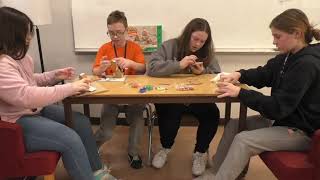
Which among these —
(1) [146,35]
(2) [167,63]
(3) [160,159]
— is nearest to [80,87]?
(2) [167,63]

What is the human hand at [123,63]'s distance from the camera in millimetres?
2348

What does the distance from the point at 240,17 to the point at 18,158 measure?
7.08 ft

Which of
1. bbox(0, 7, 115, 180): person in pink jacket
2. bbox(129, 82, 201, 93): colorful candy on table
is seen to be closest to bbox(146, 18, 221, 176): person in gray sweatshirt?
bbox(129, 82, 201, 93): colorful candy on table

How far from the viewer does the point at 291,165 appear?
5.16 ft

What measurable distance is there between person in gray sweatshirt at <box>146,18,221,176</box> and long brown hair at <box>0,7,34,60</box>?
35.7 inches

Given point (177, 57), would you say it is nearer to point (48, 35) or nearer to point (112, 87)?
point (112, 87)

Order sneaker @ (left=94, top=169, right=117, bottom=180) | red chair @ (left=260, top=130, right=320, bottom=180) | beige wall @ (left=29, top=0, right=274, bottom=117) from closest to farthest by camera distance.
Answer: red chair @ (left=260, top=130, right=320, bottom=180) → sneaker @ (left=94, top=169, right=117, bottom=180) → beige wall @ (left=29, top=0, right=274, bottom=117)

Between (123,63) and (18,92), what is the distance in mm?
905

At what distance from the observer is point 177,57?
2.45 metres

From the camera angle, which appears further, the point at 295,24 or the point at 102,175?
the point at 102,175

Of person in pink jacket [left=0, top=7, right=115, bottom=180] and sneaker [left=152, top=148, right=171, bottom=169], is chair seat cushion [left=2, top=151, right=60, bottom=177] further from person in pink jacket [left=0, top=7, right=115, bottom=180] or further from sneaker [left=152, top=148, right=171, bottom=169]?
sneaker [left=152, top=148, right=171, bottom=169]

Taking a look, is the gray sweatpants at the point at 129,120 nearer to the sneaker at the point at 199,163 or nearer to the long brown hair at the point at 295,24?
the sneaker at the point at 199,163

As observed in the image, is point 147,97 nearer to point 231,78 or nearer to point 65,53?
point 231,78

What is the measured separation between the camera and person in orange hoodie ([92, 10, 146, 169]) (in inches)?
93.4
